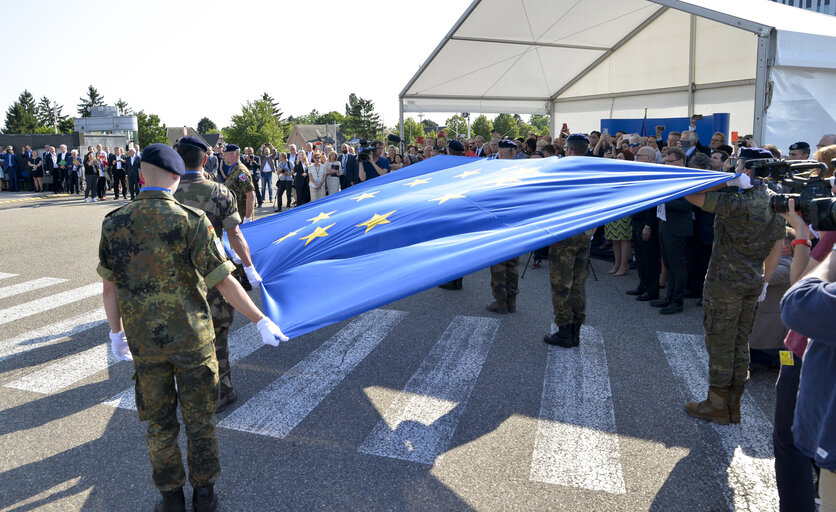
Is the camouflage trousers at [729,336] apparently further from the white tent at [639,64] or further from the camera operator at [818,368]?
the white tent at [639,64]

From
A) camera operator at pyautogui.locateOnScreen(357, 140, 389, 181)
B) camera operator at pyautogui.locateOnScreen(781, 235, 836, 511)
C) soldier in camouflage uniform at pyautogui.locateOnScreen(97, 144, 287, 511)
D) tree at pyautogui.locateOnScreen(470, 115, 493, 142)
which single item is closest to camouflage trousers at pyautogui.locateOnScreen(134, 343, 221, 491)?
soldier in camouflage uniform at pyautogui.locateOnScreen(97, 144, 287, 511)

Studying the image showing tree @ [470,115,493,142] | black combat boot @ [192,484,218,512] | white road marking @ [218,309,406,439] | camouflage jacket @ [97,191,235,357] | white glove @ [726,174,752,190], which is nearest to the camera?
camouflage jacket @ [97,191,235,357]

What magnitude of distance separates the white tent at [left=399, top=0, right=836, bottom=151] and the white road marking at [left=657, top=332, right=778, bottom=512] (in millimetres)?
A: 6484

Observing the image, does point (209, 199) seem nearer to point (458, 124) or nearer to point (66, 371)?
point (66, 371)

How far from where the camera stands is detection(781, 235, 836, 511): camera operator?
2049 millimetres

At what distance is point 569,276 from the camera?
20.3 ft

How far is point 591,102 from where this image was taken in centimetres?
1936

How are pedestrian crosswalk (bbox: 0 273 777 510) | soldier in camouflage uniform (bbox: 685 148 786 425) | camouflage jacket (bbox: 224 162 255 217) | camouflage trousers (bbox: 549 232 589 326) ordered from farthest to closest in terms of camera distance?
camouflage jacket (bbox: 224 162 255 217) < camouflage trousers (bbox: 549 232 589 326) < soldier in camouflage uniform (bbox: 685 148 786 425) < pedestrian crosswalk (bbox: 0 273 777 510)

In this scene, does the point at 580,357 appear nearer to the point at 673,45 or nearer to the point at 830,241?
the point at 830,241

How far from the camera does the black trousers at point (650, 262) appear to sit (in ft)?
26.7

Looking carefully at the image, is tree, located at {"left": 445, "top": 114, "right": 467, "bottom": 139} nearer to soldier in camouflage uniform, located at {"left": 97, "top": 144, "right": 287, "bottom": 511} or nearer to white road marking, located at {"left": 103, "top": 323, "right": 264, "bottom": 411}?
white road marking, located at {"left": 103, "top": 323, "right": 264, "bottom": 411}

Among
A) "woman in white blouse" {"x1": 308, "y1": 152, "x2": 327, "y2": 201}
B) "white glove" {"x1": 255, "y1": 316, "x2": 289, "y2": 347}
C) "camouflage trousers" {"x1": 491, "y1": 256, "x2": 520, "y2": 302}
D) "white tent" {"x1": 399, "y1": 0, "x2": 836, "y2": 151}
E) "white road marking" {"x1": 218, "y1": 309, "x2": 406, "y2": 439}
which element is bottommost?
"white road marking" {"x1": 218, "y1": 309, "x2": 406, "y2": 439}

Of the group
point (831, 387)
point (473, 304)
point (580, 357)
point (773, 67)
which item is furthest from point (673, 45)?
point (831, 387)

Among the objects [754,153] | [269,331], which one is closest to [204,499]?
[269,331]
